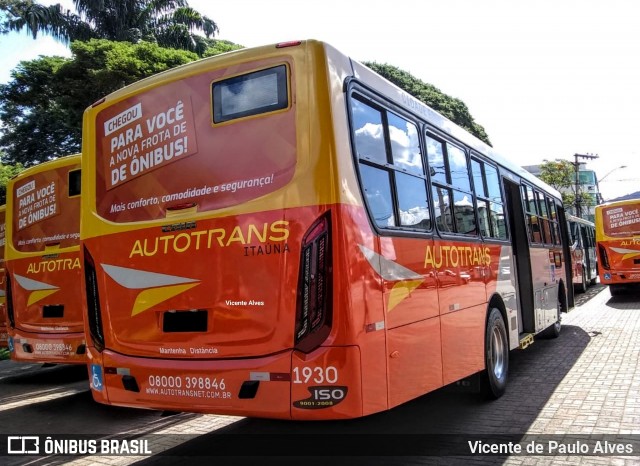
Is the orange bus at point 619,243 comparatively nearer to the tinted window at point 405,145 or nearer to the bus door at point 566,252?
the bus door at point 566,252

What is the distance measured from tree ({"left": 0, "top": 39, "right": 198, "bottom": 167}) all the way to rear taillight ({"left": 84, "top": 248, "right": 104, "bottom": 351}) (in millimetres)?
13310

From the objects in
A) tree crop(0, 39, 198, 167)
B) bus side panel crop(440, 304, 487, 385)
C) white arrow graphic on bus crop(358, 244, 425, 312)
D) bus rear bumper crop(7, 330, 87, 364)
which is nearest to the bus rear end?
white arrow graphic on bus crop(358, 244, 425, 312)

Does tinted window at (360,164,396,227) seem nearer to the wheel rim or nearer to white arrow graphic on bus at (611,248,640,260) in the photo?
the wheel rim

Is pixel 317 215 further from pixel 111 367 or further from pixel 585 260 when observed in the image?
pixel 585 260

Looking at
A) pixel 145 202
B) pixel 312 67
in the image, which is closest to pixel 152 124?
pixel 145 202

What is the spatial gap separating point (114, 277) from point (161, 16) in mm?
22930

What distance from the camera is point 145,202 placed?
170 inches

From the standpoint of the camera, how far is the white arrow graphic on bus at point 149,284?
4.04 meters

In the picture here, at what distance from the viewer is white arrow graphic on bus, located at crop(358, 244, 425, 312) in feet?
12.5

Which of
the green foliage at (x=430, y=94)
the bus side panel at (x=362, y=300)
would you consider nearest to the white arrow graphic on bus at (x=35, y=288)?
the bus side panel at (x=362, y=300)

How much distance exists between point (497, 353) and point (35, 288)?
6.15 meters

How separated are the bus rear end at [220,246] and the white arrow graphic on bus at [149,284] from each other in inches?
0.4

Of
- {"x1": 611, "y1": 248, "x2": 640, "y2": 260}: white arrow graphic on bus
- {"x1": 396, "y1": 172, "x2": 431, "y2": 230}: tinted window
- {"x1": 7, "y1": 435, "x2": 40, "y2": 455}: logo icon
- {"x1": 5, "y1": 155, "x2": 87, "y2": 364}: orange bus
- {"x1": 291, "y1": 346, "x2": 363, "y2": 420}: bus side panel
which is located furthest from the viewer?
{"x1": 611, "y1": 248, "x2": 640, "y2": 260}: white arrow graphic on bus

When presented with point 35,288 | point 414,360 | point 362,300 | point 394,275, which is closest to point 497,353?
point 414,360
